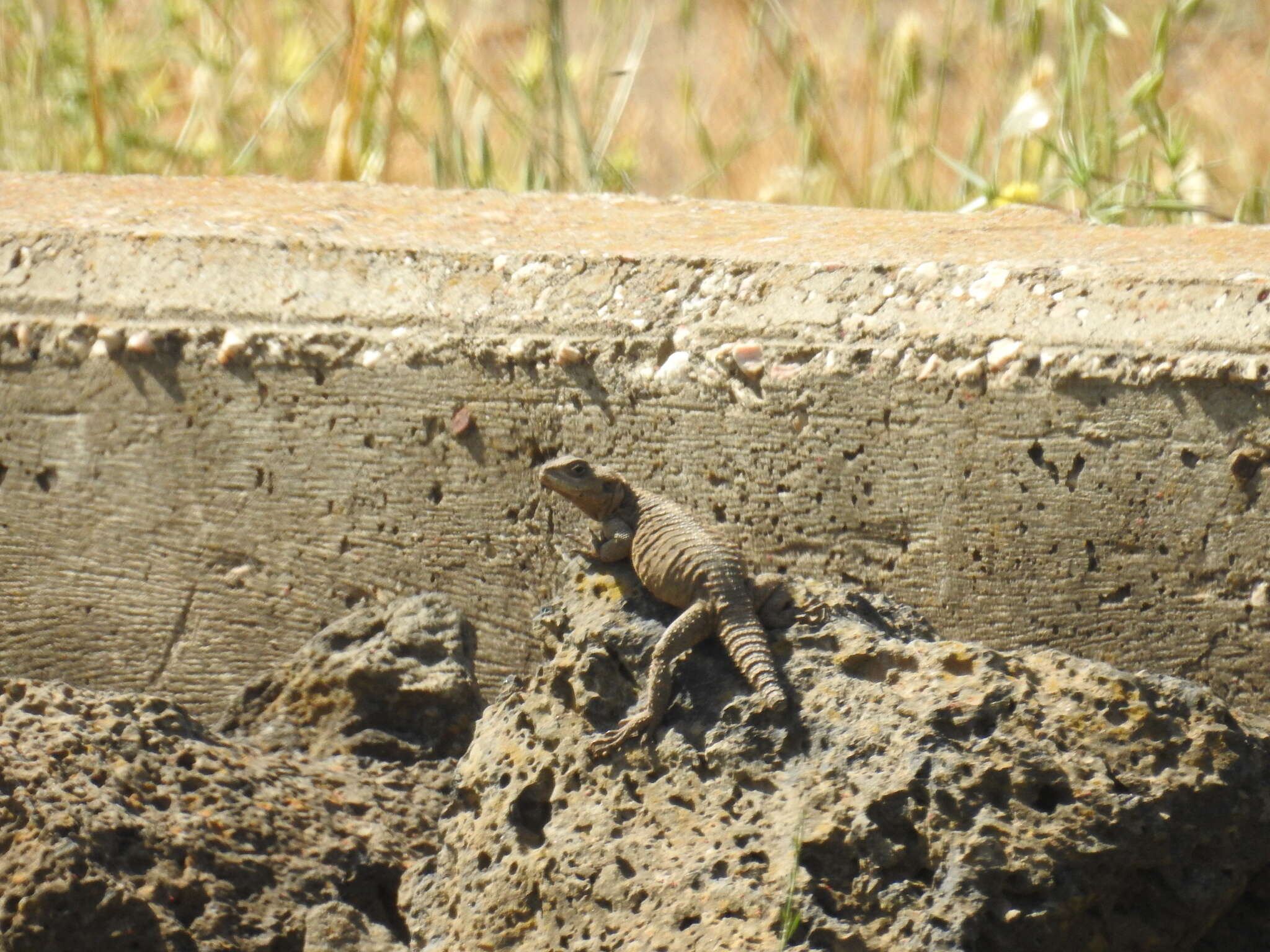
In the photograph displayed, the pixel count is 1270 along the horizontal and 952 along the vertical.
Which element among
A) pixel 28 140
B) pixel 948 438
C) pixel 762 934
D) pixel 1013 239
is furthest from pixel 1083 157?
pixel 28 140

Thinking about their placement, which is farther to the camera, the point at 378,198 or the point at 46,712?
the point at 378,198

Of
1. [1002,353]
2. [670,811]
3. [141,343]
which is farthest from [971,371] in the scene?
[141,343]

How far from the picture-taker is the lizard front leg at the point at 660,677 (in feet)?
7.34

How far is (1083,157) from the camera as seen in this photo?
135 inches

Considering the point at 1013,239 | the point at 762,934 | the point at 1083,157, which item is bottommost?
the point at 762,934

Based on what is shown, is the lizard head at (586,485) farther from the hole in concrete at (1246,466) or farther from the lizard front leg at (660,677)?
the hole in concrete at (1246,466)

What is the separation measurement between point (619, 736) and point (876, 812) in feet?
1.35

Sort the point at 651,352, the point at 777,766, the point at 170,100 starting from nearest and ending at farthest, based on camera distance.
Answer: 1. the point at 777,766
2. the point at 651,352
3. the point at 170,100

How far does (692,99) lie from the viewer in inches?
189

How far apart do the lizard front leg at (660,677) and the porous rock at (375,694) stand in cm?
63

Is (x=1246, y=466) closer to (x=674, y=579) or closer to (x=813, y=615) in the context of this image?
(x=813, y=615)

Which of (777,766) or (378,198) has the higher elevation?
(378,198)

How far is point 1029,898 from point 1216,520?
790 millimetres

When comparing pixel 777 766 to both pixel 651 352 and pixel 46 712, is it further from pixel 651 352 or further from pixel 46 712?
pixel 46 712
